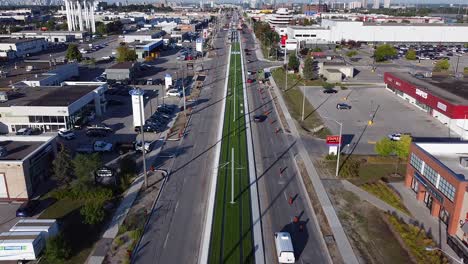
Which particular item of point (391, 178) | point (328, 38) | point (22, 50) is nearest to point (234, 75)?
point (391, 178)

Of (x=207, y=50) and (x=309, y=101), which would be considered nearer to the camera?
(x=309, y=101)

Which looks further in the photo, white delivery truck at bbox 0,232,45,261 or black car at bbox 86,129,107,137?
black car at bbox 86,129,107,137

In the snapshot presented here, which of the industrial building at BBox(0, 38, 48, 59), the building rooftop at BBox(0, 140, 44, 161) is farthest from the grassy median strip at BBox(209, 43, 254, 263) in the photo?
the industrial building at BBox(0, 38, 48, 59)

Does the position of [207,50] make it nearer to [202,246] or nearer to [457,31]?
[457,31]

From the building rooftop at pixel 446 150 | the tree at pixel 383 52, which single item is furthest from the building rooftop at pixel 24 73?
the tree at pixel 383 52

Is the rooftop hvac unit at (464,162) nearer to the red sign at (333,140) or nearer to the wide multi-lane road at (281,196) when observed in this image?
the red sign at (333,140)

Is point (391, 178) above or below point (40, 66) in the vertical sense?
below

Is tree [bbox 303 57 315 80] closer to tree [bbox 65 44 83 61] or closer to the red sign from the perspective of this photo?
the red sign
